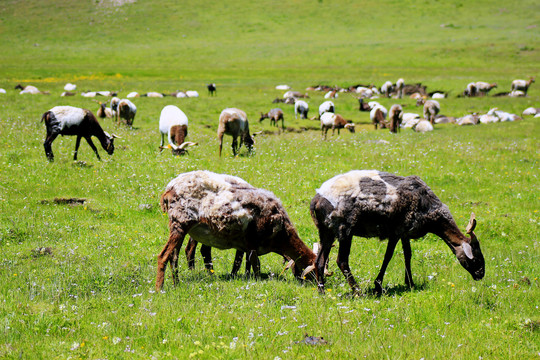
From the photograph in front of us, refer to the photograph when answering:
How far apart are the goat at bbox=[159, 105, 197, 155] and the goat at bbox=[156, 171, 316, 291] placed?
10.7m

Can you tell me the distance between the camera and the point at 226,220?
28.7 ft

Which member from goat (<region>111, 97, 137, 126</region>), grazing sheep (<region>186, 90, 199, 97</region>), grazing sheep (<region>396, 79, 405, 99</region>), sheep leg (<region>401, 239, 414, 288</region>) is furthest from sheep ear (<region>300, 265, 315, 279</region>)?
grazing sheep (<region>396, 79, 405, 99</region>)

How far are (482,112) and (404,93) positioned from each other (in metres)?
14.2

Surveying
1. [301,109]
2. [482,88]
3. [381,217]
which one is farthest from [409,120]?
[381,217]

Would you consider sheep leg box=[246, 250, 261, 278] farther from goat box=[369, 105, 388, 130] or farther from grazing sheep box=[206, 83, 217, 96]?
grazing sheep box=[206, 83, 217, 96]

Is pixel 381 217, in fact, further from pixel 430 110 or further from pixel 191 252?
pixel 430 110

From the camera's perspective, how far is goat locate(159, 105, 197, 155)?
1972 centimetres

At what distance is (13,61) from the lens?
227 ft

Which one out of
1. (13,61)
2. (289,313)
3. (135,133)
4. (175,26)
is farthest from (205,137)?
(175,26)

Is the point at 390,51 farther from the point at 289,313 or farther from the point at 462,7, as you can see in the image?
the point at 289,313

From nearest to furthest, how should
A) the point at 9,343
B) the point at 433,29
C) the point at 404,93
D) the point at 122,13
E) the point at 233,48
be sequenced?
the point at 9,343, the point at 404,93, the point at 233,48, the point at 433,29, the point at 122,13

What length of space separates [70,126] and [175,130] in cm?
441

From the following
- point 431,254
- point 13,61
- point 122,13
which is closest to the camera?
point 431,254

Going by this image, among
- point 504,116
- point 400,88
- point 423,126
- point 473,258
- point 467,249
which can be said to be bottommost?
point 423,126
